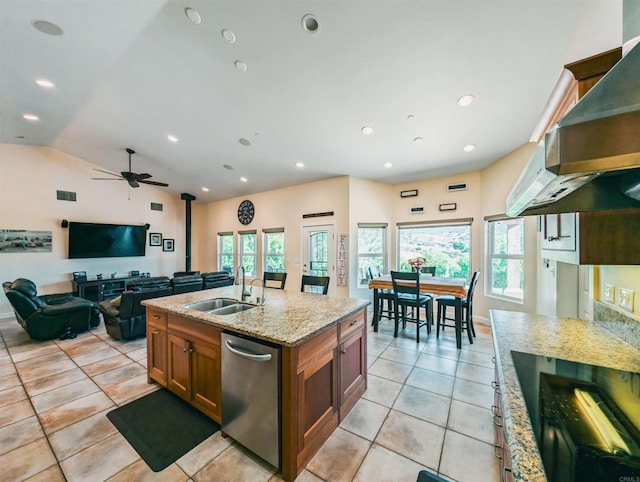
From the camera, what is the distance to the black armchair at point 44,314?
11.7 feet

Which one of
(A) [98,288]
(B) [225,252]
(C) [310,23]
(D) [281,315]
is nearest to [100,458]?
(D) [281,315]

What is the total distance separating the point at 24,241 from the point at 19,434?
5.28 metres

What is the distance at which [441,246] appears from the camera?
518cm

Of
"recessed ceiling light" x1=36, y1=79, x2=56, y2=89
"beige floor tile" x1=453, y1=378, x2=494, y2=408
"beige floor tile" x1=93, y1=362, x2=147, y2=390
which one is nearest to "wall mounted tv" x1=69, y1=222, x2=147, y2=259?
"recessed ceiling light" x1=36, y1=79, x2=56, y2=89

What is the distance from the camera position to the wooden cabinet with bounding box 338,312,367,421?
2.02m

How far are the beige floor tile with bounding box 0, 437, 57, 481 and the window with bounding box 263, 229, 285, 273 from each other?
4831 millimetres

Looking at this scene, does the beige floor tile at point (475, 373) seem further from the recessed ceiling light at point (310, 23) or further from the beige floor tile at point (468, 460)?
the recessed ceiling light at point (310, 23)

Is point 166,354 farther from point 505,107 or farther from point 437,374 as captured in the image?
point 505,107

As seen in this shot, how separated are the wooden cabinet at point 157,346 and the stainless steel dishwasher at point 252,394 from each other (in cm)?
93

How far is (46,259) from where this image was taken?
545 cm

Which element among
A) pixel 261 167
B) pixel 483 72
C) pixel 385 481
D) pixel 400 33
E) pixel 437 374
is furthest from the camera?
pixel 261 167

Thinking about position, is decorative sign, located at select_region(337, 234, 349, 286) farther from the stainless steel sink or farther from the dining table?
the stainless steel sink

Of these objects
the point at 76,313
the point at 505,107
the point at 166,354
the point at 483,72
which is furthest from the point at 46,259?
the point at 505,107

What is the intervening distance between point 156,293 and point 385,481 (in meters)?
3.63
